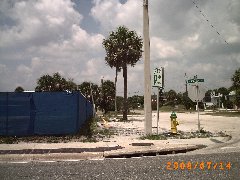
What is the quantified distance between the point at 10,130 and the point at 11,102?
1382 mm

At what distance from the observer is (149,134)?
51.6ft

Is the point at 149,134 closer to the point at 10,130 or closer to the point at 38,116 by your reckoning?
the point at 38,116

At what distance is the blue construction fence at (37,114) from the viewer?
15.2 meters

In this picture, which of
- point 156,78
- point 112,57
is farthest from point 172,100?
point 156,78

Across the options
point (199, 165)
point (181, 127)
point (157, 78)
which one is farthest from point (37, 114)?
point (181, 127)

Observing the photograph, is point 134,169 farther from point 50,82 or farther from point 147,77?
point 50,82

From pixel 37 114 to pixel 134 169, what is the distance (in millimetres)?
8946

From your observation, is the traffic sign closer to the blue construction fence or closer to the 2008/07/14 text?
the blue construction fence

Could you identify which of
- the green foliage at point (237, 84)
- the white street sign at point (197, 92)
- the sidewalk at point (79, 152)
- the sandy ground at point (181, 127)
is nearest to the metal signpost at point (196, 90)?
the white street sign at point (197, 92)

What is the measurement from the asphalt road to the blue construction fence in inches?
250

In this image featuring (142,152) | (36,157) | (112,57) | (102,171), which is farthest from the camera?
(112,57)

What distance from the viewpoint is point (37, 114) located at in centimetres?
1548

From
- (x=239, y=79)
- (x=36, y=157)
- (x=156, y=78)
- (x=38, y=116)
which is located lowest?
(x=36, y=157)

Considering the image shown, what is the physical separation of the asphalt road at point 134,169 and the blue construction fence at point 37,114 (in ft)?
20.9
